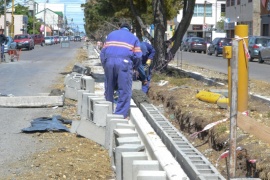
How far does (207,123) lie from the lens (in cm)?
1075

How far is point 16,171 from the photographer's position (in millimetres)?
8000

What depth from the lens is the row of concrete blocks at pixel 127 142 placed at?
622cm

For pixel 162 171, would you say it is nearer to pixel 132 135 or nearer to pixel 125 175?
pixel 125 175

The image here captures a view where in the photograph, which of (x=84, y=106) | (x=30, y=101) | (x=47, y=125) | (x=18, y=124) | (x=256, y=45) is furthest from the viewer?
(x=256, y=45)

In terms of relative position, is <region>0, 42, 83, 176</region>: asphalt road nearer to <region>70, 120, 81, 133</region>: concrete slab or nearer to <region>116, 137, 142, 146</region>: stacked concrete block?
<region>70, 120, 81, 133</region>: concrete slab

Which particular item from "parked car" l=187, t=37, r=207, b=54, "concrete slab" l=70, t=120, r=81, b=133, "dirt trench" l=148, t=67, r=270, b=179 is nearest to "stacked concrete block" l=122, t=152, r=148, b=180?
"dirt trench" l=148, t=67, r=270, b=179

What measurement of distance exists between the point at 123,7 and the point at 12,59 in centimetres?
763

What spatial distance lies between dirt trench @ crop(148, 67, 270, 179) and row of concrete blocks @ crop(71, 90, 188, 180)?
1.05 meters

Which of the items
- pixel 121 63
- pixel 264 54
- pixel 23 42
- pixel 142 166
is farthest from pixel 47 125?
pixel 23 42

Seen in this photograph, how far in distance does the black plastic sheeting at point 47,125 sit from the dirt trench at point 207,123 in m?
2.21

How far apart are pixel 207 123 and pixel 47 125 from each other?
275cm

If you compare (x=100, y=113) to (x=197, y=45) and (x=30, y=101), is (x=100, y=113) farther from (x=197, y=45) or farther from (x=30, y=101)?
(x=197, y=45)

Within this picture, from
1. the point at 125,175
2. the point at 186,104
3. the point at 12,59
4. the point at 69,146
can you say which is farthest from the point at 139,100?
the point at 12,59

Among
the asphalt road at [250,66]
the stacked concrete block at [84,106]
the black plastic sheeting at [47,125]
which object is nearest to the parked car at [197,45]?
the asphalt road at [250,66]
